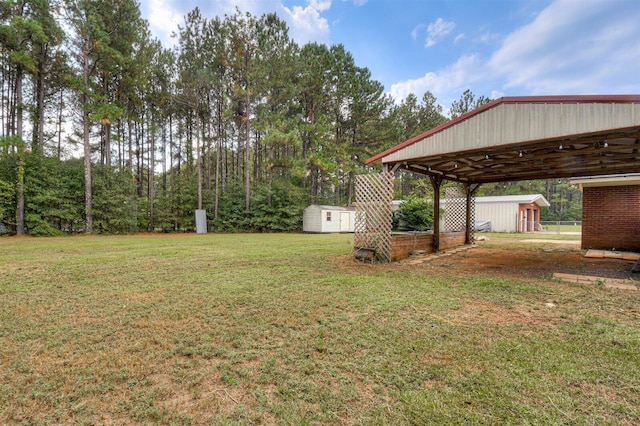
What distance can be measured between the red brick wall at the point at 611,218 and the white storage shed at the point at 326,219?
11096 millimetres

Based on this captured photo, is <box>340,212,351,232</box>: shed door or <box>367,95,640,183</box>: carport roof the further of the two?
<box>340,212,351,232</box>: shed door

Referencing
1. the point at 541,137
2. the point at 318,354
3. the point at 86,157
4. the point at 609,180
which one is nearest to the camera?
the point at 318,354

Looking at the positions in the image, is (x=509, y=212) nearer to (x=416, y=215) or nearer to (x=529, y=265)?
(x=416, y=215)

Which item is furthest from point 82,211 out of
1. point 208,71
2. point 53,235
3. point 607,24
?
point 607,24

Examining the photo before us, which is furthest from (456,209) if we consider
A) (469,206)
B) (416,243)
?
(416,243)

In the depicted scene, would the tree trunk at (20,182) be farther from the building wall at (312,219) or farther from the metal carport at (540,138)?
the metal carport at (540,138)

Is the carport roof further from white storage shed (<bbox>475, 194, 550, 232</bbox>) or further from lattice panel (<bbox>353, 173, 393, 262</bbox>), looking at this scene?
white storage shed (<bbox>475, 194, 550, 232</bbox>)

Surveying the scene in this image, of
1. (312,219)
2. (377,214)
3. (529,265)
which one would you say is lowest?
(529,265)

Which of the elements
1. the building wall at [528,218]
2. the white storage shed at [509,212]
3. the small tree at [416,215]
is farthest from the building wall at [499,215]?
the small tree at [416,215]

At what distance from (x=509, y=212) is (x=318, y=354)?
68.0 feet

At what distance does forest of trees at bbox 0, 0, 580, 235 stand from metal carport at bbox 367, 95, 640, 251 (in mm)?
12137

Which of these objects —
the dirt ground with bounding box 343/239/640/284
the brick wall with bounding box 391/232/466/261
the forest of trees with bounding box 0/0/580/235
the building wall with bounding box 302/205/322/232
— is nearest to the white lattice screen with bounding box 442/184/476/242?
the brick wall with bounding box 391/232/466/261

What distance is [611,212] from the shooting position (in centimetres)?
883

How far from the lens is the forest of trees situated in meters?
13.9
